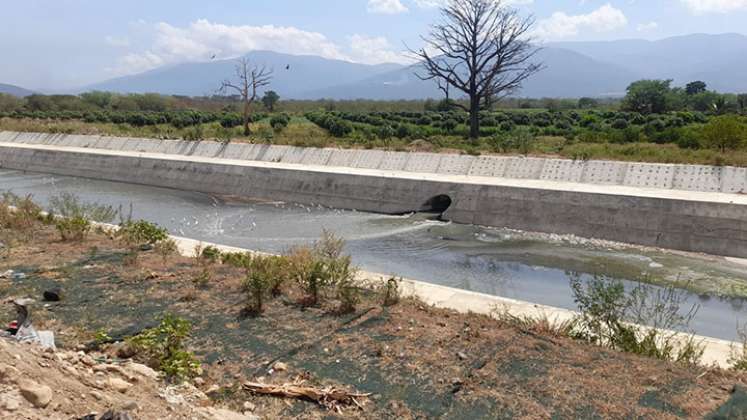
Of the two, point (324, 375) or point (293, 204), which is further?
point (293, 204)

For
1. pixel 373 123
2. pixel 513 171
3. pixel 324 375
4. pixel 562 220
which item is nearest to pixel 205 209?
pixel 513 171

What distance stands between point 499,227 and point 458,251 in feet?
9.38

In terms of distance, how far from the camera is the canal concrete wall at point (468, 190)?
13688 mm

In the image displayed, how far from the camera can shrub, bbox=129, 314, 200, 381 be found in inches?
209

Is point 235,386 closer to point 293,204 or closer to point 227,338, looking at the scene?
point 227,338

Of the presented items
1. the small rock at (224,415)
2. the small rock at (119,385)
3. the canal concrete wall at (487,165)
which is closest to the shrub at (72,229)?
the small rock at (119,385)

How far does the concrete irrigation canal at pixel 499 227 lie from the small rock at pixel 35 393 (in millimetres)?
8080

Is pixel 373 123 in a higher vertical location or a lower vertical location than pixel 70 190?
higher

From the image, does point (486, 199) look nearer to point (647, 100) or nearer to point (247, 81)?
point (247, 81)

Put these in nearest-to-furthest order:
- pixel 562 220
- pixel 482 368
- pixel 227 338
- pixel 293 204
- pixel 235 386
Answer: pixel 235 386
pixel 482 368
pixel 227 338
pixel 562 220
pixel 293 204

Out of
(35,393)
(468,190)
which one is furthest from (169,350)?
(468,190)

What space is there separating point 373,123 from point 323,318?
3032cm

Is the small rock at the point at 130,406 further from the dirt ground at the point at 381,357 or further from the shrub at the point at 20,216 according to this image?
the shrub at the point at 20,216

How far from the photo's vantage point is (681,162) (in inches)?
666
